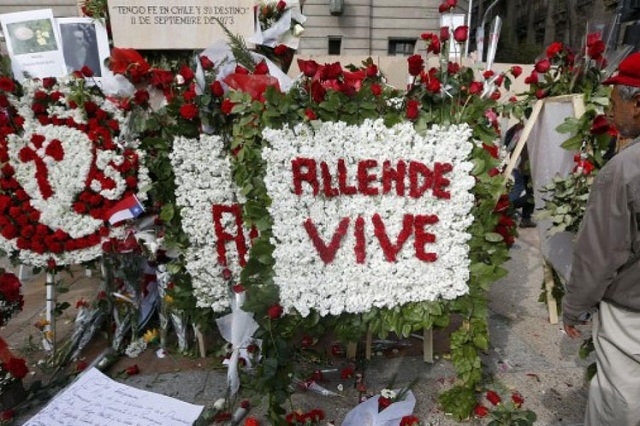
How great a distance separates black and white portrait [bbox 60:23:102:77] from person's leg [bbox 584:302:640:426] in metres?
2.93

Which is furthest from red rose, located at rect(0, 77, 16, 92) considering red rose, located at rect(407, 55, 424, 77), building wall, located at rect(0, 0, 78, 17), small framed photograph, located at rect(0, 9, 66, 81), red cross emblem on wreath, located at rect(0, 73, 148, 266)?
building wall, located at rect(0, 0, 78, 17)

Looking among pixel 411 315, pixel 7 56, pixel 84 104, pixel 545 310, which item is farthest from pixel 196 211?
pixel 545 310

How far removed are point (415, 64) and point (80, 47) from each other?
2.04 metres

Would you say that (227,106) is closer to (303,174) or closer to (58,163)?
(303,174)

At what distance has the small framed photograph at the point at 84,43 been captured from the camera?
271cm

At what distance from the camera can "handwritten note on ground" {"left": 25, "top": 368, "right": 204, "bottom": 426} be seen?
2.31 meters

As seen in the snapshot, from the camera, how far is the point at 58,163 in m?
2.54

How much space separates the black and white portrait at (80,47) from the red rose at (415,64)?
192cm

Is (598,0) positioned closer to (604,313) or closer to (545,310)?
(545,310)

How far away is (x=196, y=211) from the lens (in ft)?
8.11

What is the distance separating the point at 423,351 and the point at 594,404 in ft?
4.20

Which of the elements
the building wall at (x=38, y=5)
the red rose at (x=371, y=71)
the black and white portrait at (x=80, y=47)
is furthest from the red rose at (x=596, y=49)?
the building wall at (x=38, y=5)

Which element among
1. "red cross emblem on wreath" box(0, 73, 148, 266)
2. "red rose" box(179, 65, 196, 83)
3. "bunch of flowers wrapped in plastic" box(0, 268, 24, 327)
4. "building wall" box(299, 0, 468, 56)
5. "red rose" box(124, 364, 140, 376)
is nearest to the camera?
"red rose" box(179, 65, 196, 83)

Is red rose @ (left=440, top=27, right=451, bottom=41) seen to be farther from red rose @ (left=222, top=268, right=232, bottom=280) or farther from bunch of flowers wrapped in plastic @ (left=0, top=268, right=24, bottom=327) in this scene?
bunch of flowers wrapped in plastic @ (left=0, top=268, right=24, bottom=327)
